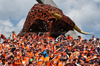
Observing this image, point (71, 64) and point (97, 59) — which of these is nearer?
point (71, 64)

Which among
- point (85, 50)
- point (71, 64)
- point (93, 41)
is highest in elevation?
point (93, 41)

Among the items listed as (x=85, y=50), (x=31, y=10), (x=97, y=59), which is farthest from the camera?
(x=31, y=10)

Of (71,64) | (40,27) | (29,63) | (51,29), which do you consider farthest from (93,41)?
(29,63)

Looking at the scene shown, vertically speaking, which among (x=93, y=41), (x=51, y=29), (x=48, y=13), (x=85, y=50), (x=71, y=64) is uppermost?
(x=48, y=13)

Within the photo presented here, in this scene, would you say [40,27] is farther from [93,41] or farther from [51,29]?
[93,41]

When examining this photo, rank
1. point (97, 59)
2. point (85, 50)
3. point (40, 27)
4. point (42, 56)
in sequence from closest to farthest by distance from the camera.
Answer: point (42, 56) < point (97, 59) < point (85, 50) < point (40, 27)

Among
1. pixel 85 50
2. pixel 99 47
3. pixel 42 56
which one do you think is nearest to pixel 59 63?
pixel 42 56

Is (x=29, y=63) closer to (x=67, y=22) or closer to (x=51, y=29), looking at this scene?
(x=51, y=29)

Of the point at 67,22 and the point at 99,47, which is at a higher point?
the point at 67,22

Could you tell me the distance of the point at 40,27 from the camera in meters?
12.5

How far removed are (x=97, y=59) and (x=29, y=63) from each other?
343 cm

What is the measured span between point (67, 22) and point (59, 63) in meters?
7.94

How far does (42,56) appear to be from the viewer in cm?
574

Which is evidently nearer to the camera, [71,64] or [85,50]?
[71,64]
